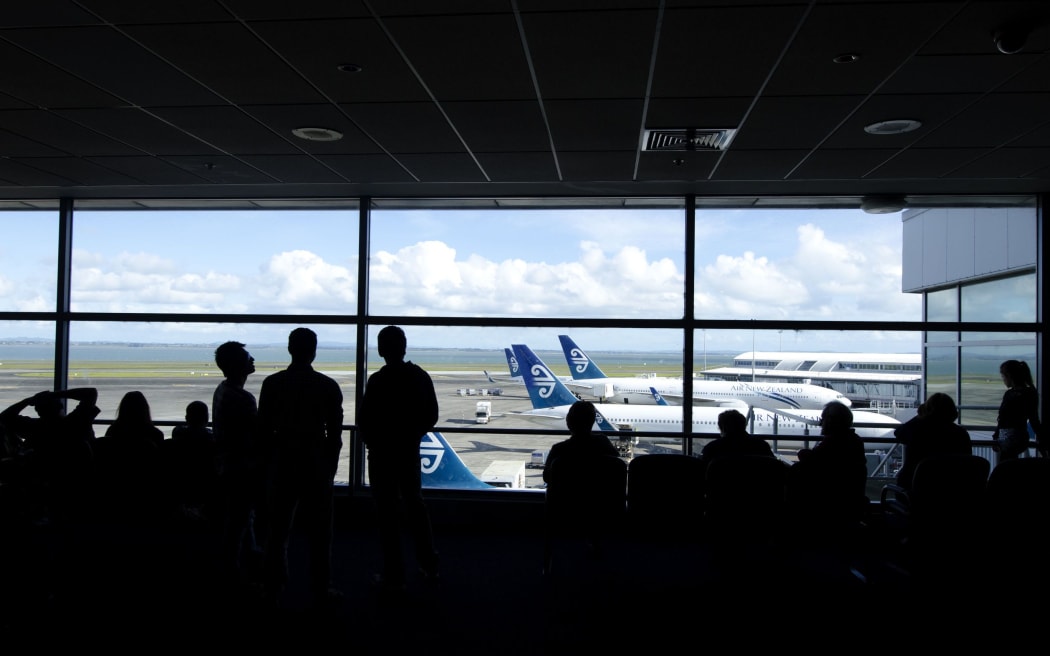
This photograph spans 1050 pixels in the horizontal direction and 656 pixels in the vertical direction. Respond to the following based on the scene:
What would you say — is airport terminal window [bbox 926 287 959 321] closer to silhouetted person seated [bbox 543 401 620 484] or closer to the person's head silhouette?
silhouetted person seated [bbox 543 401 620 484]

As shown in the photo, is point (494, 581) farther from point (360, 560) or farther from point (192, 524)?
point (192, 524)

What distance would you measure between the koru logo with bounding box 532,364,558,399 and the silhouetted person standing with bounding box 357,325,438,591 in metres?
9.19

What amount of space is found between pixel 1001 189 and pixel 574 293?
3.26 metres

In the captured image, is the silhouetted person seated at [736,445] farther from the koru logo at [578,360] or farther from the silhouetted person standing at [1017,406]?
the koru logo at [578,360]

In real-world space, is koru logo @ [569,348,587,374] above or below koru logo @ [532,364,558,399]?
above

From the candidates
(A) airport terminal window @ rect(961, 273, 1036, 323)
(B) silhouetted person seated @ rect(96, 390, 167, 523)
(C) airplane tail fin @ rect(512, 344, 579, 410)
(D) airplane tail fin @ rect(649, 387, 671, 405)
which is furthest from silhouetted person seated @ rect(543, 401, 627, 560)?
(D) airplane tail fin @ rect(649, 387, 671, 405)

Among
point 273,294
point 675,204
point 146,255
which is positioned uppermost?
point 675,204

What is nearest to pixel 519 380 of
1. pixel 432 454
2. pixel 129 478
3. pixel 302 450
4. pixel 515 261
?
pixel 432 454

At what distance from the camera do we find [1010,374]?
4.23 m

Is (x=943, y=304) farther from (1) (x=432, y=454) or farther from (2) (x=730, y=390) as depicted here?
(2) (x=730, y=390)

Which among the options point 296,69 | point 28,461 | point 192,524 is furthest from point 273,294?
point 296,69

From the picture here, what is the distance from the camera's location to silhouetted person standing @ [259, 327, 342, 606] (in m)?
2.78

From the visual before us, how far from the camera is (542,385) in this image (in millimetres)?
12414

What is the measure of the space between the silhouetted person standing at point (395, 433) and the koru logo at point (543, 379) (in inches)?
362
